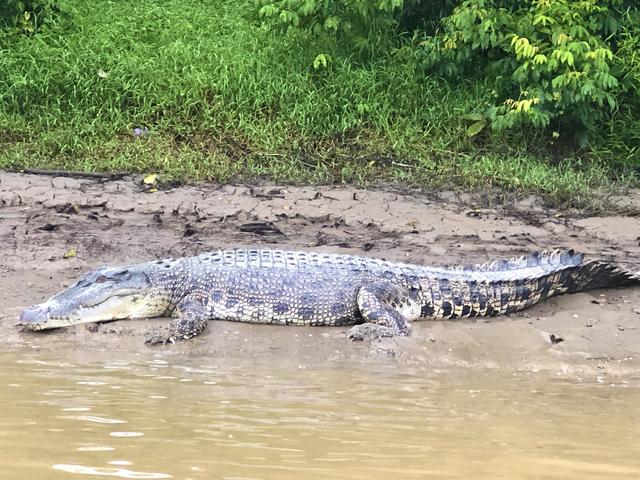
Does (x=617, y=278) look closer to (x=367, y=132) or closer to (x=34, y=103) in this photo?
(x=367, y=132)

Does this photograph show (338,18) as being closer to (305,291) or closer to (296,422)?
(305,291)

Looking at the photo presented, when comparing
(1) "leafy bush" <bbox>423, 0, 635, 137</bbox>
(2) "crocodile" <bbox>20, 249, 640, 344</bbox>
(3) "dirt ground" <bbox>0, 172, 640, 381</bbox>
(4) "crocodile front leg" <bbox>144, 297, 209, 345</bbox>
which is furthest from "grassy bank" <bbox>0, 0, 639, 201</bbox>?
(4) "crocodile front leg" <bbox>144, 297, 209, 345</bbox>

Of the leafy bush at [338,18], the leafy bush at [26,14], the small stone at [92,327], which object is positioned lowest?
the small stone at [92,327]

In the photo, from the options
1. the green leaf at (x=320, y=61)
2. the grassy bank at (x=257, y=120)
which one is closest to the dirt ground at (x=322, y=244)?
the grassy bank at (x=257, y=120)

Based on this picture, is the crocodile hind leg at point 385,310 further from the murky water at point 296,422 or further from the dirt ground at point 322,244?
the murky water at point 296,422

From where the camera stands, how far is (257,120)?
9.41m

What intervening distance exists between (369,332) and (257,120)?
447 centimetres

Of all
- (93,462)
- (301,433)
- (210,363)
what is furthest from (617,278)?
(93,462)

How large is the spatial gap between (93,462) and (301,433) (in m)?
0.83

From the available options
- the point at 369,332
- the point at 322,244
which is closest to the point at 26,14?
the point at 322,244

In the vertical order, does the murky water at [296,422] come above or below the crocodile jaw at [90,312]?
below

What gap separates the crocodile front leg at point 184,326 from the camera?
5348 mm

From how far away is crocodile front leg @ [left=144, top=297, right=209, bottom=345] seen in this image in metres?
5.35

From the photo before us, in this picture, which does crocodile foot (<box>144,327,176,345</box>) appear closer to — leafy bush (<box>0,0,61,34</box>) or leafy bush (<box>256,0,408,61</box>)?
leafy bush (<box>256,0,408,61</box>)
